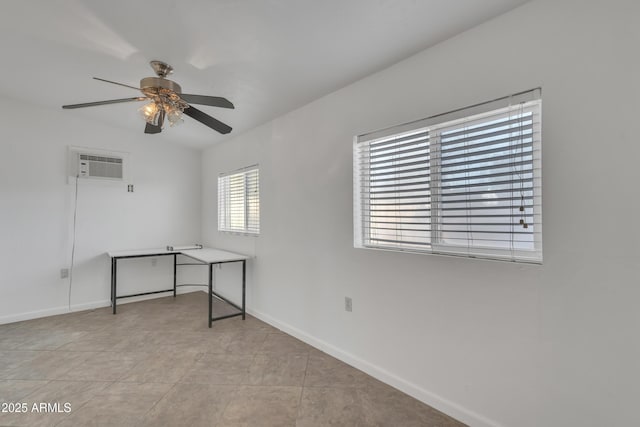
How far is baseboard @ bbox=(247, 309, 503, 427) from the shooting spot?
181 cm

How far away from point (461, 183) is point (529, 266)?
597 millimetres

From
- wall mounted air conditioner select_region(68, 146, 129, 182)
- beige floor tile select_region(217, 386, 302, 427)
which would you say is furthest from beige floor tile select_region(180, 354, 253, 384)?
wall mounted air conditioner select_region(68, 146, 129, 182)

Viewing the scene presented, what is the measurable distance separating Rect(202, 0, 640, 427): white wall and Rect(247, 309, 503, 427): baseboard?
0.03 ft

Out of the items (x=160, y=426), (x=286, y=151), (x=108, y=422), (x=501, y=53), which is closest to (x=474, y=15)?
(x=501, y=53)

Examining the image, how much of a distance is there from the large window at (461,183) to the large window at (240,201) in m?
1.78

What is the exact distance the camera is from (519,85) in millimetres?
1629

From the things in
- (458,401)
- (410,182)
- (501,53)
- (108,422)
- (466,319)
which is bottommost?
(108,422)

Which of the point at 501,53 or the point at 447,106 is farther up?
the point at 501,53

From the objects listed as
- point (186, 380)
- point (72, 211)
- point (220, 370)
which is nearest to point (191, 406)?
point (186, 380)

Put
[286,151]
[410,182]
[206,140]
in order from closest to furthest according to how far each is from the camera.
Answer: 1. [410,182]
2. [286,151]
3. [206,140]

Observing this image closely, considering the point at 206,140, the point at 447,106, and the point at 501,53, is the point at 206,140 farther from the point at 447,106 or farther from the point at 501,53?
the point at 501,53

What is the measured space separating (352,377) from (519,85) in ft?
7.45

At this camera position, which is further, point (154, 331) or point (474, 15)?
point (154, 331)

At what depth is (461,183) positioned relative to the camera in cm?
189
